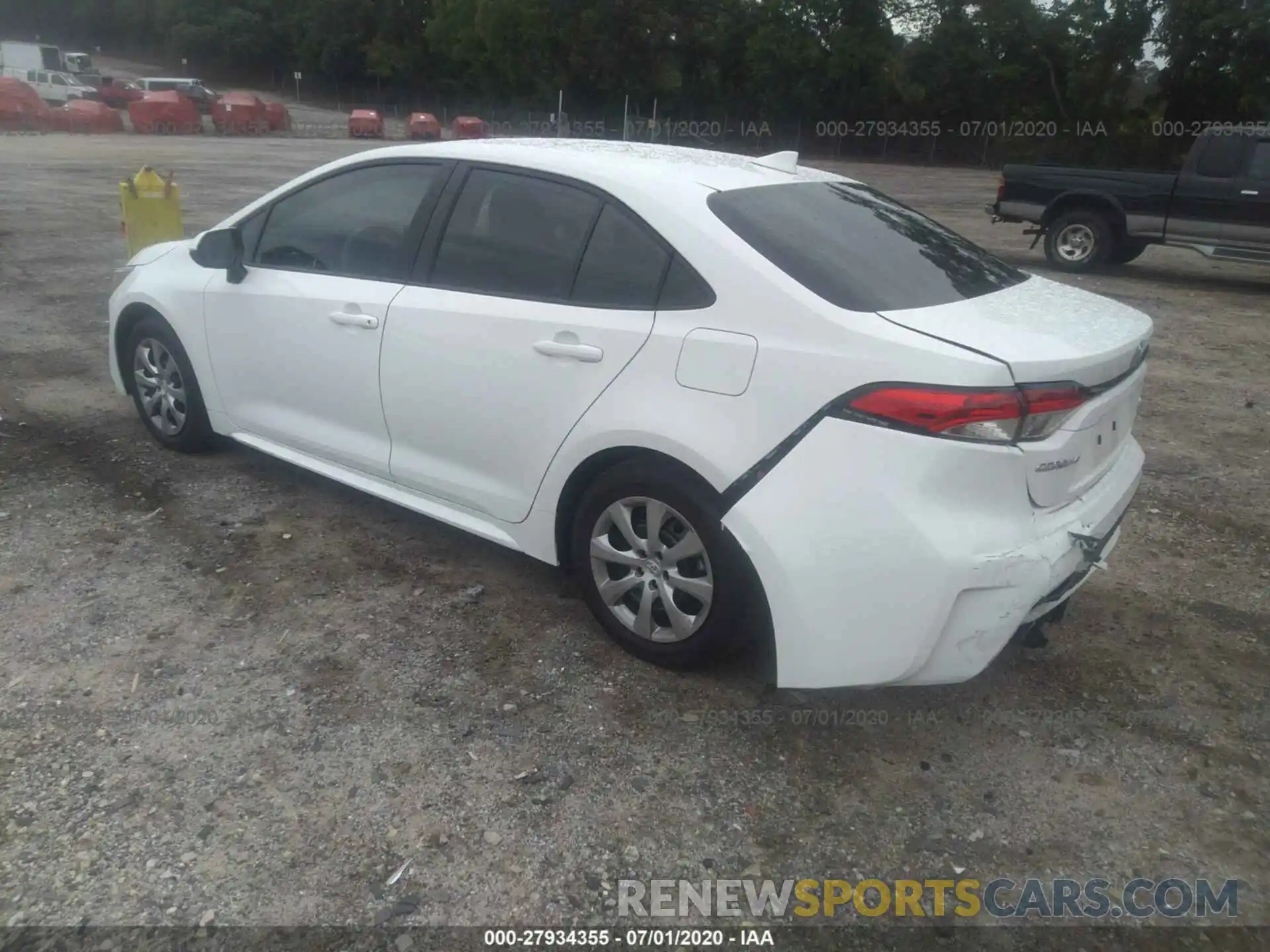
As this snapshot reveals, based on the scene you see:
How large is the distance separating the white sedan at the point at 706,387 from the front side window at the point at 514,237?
0.04 ft

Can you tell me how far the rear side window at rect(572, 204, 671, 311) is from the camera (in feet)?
10.4

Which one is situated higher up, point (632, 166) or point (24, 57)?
point (24, 57)

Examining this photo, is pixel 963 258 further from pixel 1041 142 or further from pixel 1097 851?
pixel 1041 142

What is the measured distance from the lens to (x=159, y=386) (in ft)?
16.2

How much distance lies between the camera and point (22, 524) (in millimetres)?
4277

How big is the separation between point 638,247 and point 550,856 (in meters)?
1.85

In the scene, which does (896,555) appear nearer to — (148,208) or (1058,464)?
(1058,464)

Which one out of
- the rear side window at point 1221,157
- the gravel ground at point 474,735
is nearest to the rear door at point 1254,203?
the rear side window at point 1221,157

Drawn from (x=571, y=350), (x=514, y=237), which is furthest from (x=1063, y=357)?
(x=514, y=237)

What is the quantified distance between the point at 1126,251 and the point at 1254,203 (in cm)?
143

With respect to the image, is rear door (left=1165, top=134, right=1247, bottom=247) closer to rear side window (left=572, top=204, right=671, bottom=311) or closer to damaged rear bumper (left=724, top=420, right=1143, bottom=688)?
damaged rear bumper (left=724, top=420, right=1143, bottom=688)

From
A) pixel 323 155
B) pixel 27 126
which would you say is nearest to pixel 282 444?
pixel 323 155

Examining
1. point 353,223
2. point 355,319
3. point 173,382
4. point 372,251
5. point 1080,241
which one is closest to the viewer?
point 355,319

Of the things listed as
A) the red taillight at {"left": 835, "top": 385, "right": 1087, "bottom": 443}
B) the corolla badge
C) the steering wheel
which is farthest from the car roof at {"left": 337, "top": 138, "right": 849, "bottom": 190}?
the corolla badge
